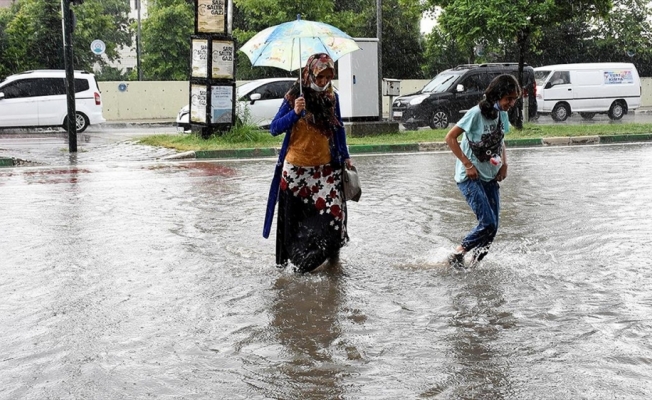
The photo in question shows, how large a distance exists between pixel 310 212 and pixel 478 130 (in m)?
1.37

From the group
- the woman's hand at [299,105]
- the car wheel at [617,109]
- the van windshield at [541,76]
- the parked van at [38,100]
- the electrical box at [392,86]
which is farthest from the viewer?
the car wheel at [617,109]

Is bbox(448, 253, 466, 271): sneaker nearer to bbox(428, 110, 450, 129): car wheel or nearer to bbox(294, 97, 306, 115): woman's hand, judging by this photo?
bbox(294, 97, 306, 115): woman's hand

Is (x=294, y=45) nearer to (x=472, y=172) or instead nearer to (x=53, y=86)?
(x=472, y=172)

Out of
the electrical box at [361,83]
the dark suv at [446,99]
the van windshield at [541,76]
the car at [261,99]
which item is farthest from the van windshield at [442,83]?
the electrical box at [361,83]

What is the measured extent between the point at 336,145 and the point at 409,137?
12749 mm

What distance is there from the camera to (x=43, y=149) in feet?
59.9

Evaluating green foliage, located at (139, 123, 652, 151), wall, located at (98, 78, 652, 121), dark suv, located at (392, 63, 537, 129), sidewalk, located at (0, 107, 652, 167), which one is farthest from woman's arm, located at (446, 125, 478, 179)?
wall, located at (98, 78, 652, 121)

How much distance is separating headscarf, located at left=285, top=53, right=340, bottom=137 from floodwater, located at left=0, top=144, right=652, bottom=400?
114 cm

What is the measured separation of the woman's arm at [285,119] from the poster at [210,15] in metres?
11.7

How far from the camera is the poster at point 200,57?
703 inches

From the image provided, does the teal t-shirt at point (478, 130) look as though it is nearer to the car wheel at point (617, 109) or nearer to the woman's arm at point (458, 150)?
the woman's arm at point (458, 150)

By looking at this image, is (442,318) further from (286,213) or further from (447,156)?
(447,156)

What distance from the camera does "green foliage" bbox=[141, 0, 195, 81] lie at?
151 feet

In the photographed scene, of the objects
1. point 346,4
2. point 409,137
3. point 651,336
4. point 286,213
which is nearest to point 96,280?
point 286,213
